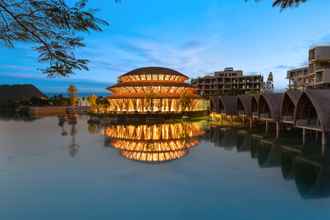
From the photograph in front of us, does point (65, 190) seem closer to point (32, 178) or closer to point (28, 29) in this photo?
point (32, 178)

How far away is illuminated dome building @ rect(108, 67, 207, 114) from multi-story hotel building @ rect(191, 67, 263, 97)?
29.8 m

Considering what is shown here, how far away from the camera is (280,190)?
8.86 m

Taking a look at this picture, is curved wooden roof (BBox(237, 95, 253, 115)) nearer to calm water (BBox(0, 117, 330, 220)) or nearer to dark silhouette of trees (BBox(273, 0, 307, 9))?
calm water (BBox(0, 117, 330, 220))

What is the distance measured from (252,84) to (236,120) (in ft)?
155

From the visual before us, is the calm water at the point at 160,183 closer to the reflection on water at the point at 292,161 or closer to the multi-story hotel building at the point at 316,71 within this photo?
the reflection on water at the point at 292,161

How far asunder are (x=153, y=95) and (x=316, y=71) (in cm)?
3152

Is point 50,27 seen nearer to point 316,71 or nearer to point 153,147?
point 153,147

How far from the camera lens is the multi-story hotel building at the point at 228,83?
7650cm

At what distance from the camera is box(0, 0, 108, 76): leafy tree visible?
8.87 feet

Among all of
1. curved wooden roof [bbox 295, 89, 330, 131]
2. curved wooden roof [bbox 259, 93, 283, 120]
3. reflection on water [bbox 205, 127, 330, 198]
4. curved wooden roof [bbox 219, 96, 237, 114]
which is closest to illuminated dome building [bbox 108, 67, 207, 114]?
curved wooden roof [bbox 219, 96, 237, 114]

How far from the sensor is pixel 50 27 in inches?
114

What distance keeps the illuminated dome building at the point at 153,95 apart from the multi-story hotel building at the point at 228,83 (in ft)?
97.8

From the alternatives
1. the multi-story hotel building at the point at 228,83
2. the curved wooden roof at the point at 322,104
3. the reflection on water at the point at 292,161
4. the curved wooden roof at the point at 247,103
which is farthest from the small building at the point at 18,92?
the curved wooden roof at the point at 322,104

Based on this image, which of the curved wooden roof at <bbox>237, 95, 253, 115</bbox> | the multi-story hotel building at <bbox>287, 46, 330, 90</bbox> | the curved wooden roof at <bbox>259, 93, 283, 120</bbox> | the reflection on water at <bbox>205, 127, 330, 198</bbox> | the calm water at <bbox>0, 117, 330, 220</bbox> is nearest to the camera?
the calm water at <bbox>0, 117, 330, 220</bbox>
